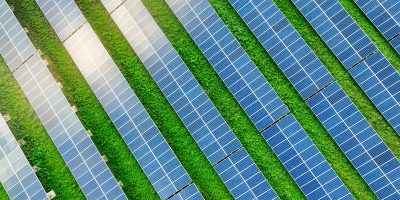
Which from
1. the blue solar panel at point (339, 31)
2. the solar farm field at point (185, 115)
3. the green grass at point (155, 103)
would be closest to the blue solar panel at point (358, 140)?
the solar farm field at point (185, 115)

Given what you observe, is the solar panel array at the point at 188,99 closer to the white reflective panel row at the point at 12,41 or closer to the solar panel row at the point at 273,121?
the solar panel row at the point at 273,121

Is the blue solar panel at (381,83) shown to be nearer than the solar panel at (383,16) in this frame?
Yes

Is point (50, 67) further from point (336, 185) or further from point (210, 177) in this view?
point (336, 185)

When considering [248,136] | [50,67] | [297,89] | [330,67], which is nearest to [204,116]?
[248,136]

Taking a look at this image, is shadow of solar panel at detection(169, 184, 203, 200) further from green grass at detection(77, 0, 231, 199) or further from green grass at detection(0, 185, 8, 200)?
green grass at detection(0, 185, 8, 200)

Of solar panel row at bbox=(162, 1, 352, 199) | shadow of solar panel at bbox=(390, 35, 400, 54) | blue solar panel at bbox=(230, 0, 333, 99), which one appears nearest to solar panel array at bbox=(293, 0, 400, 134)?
shadow of solar panel at bbox=(390, 35, 400, 54)

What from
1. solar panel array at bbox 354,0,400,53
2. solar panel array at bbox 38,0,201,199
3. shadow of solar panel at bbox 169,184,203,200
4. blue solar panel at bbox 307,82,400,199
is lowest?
blue solar panel at bbox 307,82,400,199
